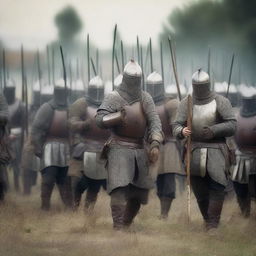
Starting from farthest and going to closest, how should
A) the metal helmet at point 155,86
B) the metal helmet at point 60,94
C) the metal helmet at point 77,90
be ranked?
1. the metal helmet at point 77,90
2. the metal helmet at point 60,94
3. the metal helmet at point 155,86

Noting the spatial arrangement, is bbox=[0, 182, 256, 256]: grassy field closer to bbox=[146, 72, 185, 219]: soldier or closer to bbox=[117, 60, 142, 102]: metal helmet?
bbox=[146, 72, 185, 219]: soldier

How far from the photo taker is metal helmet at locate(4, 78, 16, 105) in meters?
13.0

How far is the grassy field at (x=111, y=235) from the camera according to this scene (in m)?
8.77

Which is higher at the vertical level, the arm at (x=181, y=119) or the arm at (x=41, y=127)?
the arm at (x=181, y=119)

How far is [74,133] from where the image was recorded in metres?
11.0

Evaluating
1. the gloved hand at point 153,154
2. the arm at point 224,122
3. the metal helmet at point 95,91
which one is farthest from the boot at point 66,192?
the arm at point 224,122

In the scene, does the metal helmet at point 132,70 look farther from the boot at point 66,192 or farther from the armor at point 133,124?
the boot at point 66,192

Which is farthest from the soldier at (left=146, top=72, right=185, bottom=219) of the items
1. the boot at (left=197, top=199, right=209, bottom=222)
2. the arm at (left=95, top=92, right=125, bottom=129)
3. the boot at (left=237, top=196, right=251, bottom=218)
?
the arm at (left=95, top=92, right=125, bottom=129)

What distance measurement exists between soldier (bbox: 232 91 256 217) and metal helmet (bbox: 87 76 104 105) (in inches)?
66.1

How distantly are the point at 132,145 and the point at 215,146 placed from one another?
870mm

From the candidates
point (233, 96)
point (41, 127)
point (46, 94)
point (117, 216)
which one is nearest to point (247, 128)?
point (233, 96)

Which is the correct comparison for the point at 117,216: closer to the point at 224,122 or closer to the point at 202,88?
the point at 224,122

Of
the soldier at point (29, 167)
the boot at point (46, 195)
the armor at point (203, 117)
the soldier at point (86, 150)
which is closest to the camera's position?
the armor at point (203, 117)

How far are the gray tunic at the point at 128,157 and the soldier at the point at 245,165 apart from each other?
62.0 inches
